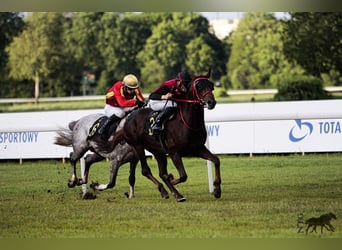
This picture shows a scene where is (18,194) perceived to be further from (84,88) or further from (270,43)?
(270,43)

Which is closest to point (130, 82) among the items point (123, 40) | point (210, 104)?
point (210, 104)

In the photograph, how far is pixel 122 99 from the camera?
25.5 ft

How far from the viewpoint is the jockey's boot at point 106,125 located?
311 inches

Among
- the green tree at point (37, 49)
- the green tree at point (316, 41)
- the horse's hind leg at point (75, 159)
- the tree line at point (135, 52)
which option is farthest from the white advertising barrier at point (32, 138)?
the green tree at point (37, 49)

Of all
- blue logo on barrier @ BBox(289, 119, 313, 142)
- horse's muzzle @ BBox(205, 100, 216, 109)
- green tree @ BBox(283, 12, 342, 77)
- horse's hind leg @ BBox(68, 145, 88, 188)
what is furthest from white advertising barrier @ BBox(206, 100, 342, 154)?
green tree @ BBox(283, 12, 342, 77)

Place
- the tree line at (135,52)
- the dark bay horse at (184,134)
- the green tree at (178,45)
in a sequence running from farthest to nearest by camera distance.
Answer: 1. the green tree at (178,45)
2. the tree line at (135,52)
3. the dark bay horse at (184,134)

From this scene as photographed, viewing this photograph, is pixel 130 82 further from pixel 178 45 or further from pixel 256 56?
pixel 256 56

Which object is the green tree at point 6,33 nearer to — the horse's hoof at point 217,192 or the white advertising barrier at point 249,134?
the white advertising barrier at point 249,134

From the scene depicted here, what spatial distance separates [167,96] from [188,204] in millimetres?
964

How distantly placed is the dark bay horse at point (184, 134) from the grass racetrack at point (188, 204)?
287mm

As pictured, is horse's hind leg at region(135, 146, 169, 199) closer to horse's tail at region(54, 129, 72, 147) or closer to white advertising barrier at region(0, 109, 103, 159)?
horse's tail at region(54, 129, 72, 147)

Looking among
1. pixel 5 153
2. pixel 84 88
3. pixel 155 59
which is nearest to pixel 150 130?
pixel 5 153

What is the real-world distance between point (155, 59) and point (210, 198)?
19545mm

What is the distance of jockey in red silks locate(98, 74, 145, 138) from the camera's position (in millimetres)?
7648
